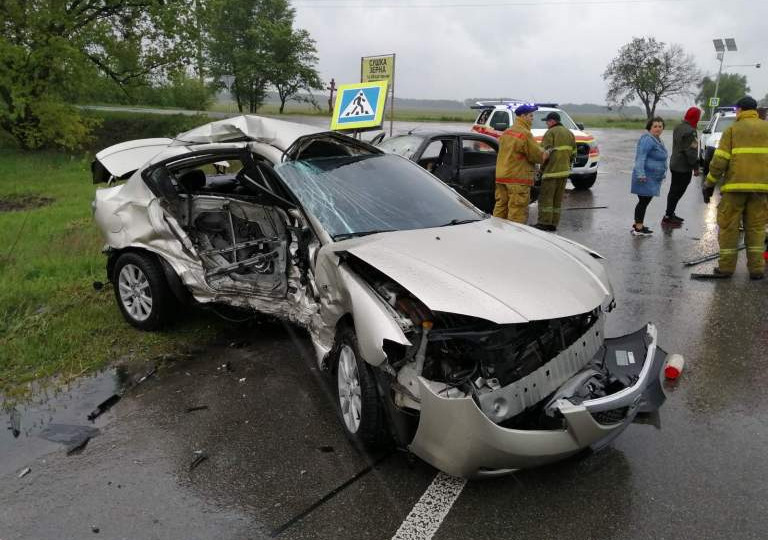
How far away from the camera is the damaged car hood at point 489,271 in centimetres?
280

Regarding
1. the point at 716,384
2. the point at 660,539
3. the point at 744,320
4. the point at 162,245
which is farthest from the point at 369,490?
the point at 744,320

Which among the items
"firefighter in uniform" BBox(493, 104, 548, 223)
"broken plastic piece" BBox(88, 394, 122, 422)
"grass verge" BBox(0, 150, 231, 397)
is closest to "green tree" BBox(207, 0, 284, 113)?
"grass verge" BBox(0, 150, 231, 397)

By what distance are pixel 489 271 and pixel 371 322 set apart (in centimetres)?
71

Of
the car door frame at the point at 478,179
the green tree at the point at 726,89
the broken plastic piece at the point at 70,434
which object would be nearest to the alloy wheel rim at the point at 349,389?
the broken plastic piece at the point at 70,434

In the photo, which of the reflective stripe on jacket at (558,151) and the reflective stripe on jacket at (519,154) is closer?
the reflective stripe on jacket at (519,154)

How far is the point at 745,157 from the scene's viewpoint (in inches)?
238

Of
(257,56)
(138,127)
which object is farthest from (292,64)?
(138,127)

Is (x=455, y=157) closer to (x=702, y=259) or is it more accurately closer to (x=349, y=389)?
(x=702, y=259)

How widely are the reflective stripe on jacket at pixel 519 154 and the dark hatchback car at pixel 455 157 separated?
93 centimetres

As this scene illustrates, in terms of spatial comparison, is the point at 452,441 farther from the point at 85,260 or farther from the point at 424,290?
the point at 85,260

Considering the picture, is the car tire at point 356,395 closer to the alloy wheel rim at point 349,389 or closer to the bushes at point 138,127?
the alloy wheel rim at point 349,389

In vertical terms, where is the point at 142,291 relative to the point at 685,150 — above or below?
below

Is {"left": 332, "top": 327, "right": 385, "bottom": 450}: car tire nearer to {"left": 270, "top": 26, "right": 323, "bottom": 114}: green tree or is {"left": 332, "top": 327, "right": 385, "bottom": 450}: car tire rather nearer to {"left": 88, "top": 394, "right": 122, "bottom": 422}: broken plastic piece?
{"left": 88, "top": 394, "right": 122, "bottom": 422}: broken plastic piece

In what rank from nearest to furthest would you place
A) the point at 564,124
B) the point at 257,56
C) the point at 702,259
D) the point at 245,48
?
the point at 702,259, the point at 564,124, the point at 257,56, the point at 245,48
